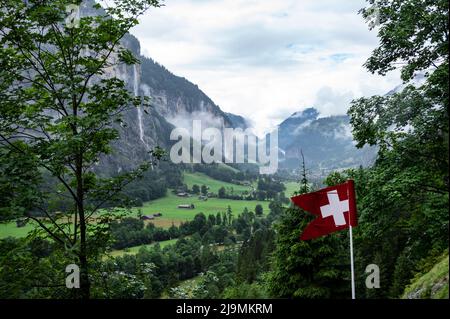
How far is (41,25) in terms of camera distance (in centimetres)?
1202

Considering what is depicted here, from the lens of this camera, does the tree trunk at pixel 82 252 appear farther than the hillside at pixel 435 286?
Yes

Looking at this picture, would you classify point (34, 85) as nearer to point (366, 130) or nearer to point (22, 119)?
point (22, 119)

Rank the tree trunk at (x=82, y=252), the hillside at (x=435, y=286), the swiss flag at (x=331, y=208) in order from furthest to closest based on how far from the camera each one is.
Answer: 1. the tree trunk at (x=82, y=252)
2. the swiss flag at (x=331, y=208)
3. the hillside at (x=435, y=286)

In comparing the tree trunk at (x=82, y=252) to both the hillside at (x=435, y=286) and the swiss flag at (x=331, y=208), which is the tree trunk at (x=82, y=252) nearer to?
the swiss flag at (x=331, y=208)

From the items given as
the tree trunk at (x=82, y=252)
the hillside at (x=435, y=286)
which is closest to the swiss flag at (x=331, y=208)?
the hillside at (x=435, y=286)

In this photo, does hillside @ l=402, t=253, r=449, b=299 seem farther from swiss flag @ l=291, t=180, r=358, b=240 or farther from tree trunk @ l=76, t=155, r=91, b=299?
tree trunk @ l=76, t=155, r=91, b=299

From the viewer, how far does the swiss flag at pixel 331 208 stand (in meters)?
10.6

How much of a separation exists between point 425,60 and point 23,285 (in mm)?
14225

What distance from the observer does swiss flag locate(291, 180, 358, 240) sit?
10.6 metres

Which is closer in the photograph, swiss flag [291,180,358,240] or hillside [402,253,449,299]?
hillside [402,253,449,299]

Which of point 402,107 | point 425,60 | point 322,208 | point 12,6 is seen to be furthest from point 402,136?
point 12,6

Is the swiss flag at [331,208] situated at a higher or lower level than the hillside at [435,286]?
higher

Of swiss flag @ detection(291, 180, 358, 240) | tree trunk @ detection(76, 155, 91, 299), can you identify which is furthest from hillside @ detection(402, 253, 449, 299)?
tree trunk @ detection(76, 155, 91, 299)

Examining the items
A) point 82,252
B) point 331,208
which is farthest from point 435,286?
point 82,252
